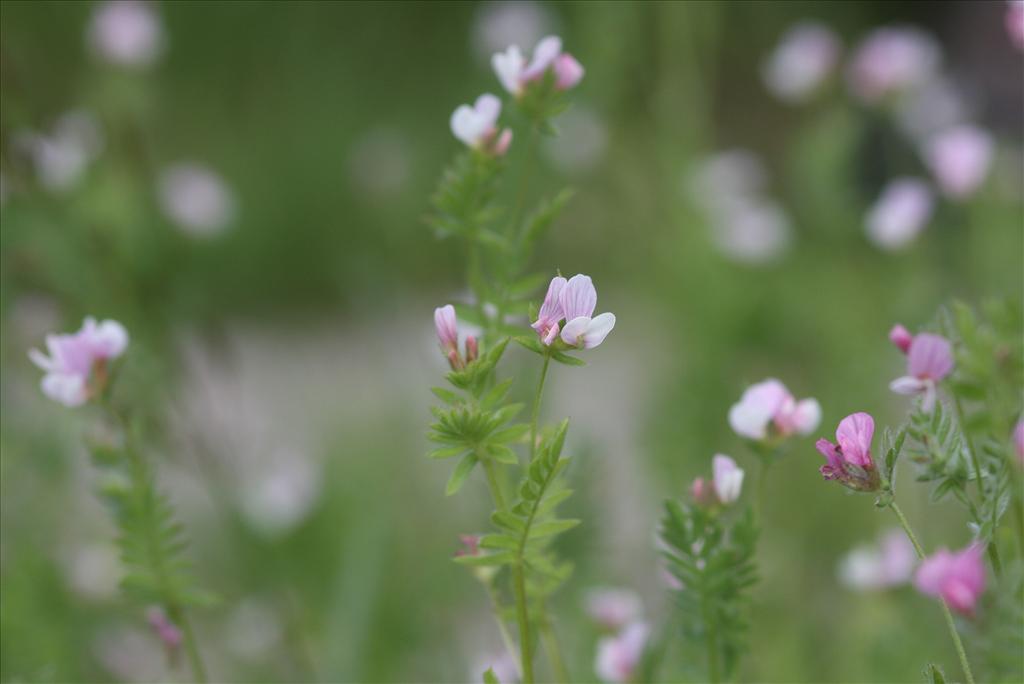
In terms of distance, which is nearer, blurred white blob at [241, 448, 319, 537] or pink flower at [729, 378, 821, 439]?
pink flower at [729, 378, 821, 439]

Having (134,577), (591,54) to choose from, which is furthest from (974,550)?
(591,54)

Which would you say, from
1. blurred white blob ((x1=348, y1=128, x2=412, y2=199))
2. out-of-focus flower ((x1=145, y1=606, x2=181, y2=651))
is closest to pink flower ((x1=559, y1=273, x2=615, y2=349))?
out-of-focus flower ((x1=145, y1=606, x2=181, y2=651))

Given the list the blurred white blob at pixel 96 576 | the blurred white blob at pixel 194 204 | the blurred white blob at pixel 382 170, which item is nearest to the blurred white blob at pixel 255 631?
the blurred white blob at pixel 96 576

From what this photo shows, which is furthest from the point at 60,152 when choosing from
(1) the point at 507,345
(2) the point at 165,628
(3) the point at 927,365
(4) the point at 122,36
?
(3) the point at 927,365

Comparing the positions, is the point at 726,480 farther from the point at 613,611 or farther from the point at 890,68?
the point at 890,68

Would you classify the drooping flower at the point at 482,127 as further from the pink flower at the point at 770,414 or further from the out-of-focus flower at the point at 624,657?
the out-of-focus flower at the point at 624,657

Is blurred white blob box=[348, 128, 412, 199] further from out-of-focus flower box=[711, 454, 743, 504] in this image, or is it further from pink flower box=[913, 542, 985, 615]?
pink flower box=[913, 542, 985, 615]
